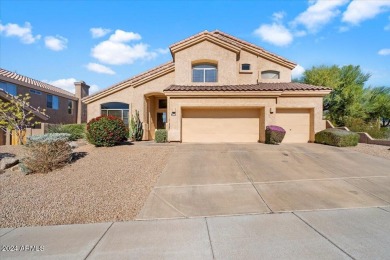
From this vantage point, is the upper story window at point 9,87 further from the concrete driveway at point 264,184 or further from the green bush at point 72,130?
the concrete driveway at point 264,184

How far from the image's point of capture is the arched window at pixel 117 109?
61.9ft

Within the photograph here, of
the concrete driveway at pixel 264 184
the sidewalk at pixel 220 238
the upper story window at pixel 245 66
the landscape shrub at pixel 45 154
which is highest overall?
the upper story window at pixel 245 66

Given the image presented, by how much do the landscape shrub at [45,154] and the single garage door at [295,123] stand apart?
13703 mm

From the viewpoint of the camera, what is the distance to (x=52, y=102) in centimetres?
2584

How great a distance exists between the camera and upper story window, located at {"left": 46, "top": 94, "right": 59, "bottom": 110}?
995 inches

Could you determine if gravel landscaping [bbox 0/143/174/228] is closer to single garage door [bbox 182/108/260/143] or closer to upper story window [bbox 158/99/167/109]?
single garage door [bbox 182/108/260/143]

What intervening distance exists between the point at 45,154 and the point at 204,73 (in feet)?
39.7

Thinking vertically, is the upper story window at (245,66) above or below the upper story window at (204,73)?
above

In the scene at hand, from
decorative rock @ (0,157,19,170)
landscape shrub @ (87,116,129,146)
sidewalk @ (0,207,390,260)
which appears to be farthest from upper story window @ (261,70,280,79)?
decorative rock @ (0,157,19,170)

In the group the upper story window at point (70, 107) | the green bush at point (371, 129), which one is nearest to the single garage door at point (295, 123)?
the green bush at point (371, 129)

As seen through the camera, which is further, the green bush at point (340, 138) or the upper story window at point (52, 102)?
the upper story window at point (52, 102)

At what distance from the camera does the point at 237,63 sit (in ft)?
59.1

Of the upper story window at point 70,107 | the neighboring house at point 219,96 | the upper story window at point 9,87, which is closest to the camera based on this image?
the neighboring house at point 219,96

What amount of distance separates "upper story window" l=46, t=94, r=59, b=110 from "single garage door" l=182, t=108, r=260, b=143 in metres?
19.0
